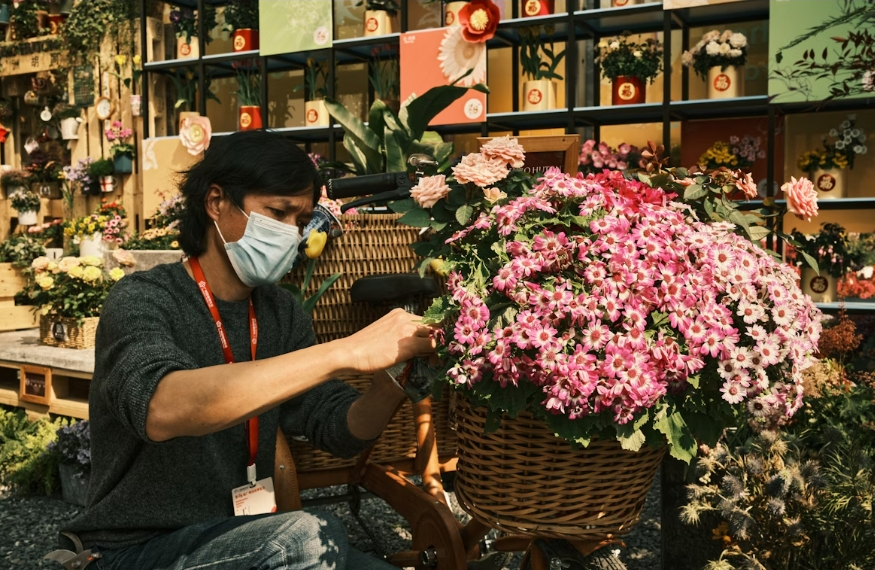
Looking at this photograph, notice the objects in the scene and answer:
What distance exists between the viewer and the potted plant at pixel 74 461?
3.79 m

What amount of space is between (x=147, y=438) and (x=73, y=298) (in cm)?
351

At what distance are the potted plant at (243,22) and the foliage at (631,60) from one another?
10.2ft

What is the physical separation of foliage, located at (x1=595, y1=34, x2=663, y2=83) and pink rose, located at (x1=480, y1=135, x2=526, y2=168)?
186 inches

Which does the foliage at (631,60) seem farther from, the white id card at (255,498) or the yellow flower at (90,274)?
the white id card at (255,498)

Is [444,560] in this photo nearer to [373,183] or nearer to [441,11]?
[373,183]

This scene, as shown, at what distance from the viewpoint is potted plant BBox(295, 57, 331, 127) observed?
693cm

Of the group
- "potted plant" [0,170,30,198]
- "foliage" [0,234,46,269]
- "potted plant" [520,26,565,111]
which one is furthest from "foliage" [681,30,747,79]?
"potted plant" [0,170,30,198]

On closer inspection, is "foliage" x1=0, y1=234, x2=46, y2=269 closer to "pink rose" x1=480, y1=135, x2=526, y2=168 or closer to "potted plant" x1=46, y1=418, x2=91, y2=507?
"potted plant" x1=46, y1=418, x2=91, y2=507

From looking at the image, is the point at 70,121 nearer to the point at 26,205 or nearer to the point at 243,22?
the point at 26,205

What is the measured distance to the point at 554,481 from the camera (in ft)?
3.98

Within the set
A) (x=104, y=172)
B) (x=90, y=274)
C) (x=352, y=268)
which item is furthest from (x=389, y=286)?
(x=104, y=172)

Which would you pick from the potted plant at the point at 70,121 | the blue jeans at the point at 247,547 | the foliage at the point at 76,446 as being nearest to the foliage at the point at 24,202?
the potted plant at the point at 70,121

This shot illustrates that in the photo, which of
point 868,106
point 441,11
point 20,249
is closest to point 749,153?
point 868,106

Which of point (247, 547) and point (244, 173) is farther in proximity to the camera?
point (244, 173)
